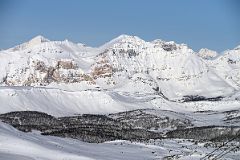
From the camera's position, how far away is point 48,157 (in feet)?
515

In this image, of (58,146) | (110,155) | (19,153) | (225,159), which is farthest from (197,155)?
(19,153)

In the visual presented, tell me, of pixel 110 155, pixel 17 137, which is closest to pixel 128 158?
pixel 110 155

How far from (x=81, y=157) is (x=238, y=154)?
193 feet

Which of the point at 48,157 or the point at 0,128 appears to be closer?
the point at 48,157

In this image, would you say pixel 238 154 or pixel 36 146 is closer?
pixel 36 146

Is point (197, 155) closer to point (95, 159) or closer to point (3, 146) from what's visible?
point (95, 159)

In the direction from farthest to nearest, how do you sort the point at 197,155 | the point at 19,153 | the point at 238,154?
the point at 238,154
the point at 197,155
the point at 19,153

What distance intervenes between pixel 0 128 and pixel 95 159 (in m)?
34.0

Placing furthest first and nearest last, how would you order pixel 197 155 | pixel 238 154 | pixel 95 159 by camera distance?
pixel 238 154 → pixel 197 155 → pixel 95 159

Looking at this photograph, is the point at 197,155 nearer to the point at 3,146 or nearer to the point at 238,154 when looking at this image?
the point at 238,154

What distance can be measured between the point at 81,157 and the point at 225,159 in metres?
39.1

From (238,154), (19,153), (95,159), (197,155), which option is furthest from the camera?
(238,154)

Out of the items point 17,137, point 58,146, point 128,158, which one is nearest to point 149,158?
point 128,158

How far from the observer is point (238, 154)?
198000 millimetres
